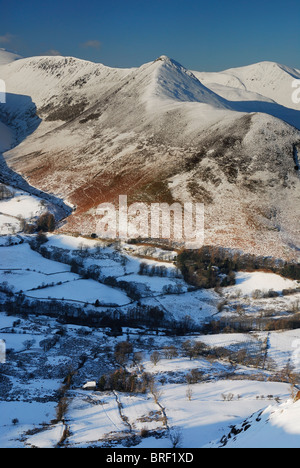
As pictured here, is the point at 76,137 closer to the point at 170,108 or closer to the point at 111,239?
the point at 170,108

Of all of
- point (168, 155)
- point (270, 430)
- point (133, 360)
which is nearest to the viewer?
point (270, 430)

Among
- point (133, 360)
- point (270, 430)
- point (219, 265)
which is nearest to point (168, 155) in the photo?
point (219, 265)

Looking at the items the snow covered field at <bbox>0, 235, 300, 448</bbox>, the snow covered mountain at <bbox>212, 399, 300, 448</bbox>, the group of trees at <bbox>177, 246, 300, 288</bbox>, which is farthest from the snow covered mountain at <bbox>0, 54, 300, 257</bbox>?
the snow covered mountain at <bbox>212, 399, 300, 448</bbox>

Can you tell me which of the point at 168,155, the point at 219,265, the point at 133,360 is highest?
the point at 168,155

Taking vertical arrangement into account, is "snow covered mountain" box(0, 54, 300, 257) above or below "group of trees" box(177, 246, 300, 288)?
above

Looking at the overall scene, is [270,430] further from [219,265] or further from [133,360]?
[219,265]

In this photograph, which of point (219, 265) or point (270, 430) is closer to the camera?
point (270, 430)

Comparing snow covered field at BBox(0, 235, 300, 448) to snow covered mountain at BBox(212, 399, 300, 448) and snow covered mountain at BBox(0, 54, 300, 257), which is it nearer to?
snow covered mountain at BBox(212, 399, 300, 448)
